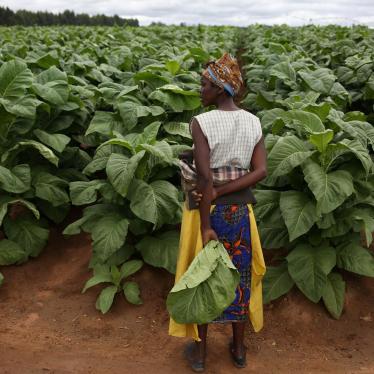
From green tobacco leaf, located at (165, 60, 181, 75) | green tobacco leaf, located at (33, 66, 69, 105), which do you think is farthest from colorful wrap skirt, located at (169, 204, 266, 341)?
green tobacco leaf, located at (165, 60, 181, 75)

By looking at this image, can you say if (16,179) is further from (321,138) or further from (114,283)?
(321,138)

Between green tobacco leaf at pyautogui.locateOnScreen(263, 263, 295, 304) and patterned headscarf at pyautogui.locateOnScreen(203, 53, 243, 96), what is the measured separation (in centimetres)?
162

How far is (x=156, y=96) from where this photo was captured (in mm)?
4402

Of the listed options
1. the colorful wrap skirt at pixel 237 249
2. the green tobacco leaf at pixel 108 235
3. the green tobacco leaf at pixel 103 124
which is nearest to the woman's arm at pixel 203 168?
the colorful wrap skirt at pixel 237 249

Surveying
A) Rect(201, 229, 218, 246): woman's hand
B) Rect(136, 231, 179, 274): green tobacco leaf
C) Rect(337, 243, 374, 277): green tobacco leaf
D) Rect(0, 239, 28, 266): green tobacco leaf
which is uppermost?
Rect(201, 229, 218, 246): woman's hand

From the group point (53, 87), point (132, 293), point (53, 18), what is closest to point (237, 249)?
point (132, 293)

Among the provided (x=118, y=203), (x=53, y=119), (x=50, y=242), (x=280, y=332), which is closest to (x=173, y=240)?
(x=118, y=203)

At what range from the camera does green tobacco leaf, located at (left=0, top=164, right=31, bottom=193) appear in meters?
3.69

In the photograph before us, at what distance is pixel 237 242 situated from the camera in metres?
2.68

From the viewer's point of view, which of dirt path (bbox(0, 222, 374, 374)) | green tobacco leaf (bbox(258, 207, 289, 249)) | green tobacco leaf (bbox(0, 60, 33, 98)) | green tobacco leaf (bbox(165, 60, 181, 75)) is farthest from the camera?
green tobacco leaf (bbox(165, 60, 181, 75))

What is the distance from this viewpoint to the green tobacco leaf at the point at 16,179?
3693 mm

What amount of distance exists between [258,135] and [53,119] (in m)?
2.55

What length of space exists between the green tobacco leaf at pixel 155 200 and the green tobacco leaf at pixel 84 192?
28cm

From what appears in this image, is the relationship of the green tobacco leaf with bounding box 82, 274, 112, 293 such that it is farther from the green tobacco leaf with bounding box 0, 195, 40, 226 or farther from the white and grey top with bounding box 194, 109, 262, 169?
the white and grey top with bounding box 194, 109, 262, 169
